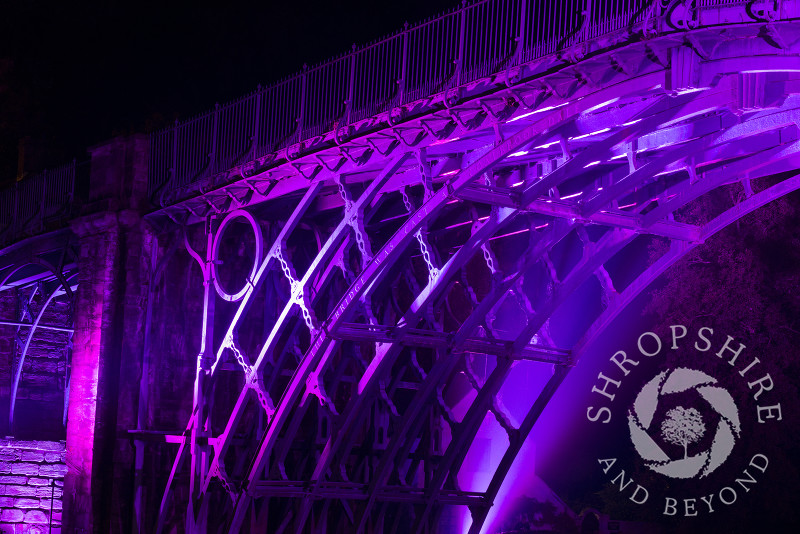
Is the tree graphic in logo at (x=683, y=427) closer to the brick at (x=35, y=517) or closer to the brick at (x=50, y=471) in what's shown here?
the brick at (x=50, y=471)

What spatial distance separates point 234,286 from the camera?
18.2 m

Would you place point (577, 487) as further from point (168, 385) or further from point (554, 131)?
point (554, 131)

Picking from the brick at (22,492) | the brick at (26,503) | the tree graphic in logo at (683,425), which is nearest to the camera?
the tree graphic in logo at (683,425)

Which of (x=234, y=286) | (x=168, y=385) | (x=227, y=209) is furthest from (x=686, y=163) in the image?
(x=168, y=385)

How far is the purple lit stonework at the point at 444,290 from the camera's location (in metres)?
12.0

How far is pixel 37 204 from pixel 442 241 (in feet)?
30.8

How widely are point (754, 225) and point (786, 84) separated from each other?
34.4ft

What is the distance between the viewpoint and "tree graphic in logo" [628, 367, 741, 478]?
19.5 meters

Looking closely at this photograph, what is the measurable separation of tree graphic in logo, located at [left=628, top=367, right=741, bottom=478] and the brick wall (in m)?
10.4

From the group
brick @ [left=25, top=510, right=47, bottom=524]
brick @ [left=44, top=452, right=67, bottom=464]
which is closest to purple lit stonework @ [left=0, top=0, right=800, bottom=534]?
brick @ [left=25, top=510, right=47, bottom=524]

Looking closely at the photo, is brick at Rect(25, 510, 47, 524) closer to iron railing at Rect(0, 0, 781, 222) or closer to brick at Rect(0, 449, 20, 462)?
brick at Rect(0, 449, 20, 462)

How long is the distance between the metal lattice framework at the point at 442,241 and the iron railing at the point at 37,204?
3.44 metres

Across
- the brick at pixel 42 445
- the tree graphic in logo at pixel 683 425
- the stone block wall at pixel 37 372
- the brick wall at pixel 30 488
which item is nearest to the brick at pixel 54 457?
the brick wall at pixel 30 488

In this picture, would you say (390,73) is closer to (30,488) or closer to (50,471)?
(50,471)
